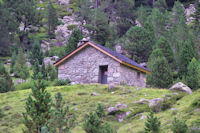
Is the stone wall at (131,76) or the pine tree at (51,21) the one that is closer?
the stone wall at (131,76)

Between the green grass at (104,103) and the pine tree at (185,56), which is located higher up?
the pine tree at (185,56)

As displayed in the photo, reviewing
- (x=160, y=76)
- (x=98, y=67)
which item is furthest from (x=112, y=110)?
(x=160, y=76)

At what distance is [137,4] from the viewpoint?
263ft

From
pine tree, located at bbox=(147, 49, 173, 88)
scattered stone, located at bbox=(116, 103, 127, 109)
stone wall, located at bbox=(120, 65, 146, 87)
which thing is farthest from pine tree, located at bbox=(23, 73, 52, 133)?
pine tree, located at bbox=(147, 49, 173, 88)

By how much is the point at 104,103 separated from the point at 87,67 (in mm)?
6931

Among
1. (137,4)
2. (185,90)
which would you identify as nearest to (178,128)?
(185,90)

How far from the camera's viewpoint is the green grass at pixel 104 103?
424 inches

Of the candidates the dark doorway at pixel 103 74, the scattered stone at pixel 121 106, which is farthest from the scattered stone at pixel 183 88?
the dark doorway at pixel 103 74

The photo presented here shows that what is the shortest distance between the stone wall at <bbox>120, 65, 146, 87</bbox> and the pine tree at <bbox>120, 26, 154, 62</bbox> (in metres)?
19.4

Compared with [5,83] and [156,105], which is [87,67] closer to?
[5,83]

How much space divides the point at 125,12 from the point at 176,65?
92.4ft

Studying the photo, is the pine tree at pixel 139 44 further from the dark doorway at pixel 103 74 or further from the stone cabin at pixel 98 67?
the dark doorway at pixel 103 74

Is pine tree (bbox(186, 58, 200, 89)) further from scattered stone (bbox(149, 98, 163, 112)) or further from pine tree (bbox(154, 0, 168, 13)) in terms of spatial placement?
pine tree (bbox(154, 0, 168, 13))

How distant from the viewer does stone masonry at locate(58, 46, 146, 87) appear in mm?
19969
